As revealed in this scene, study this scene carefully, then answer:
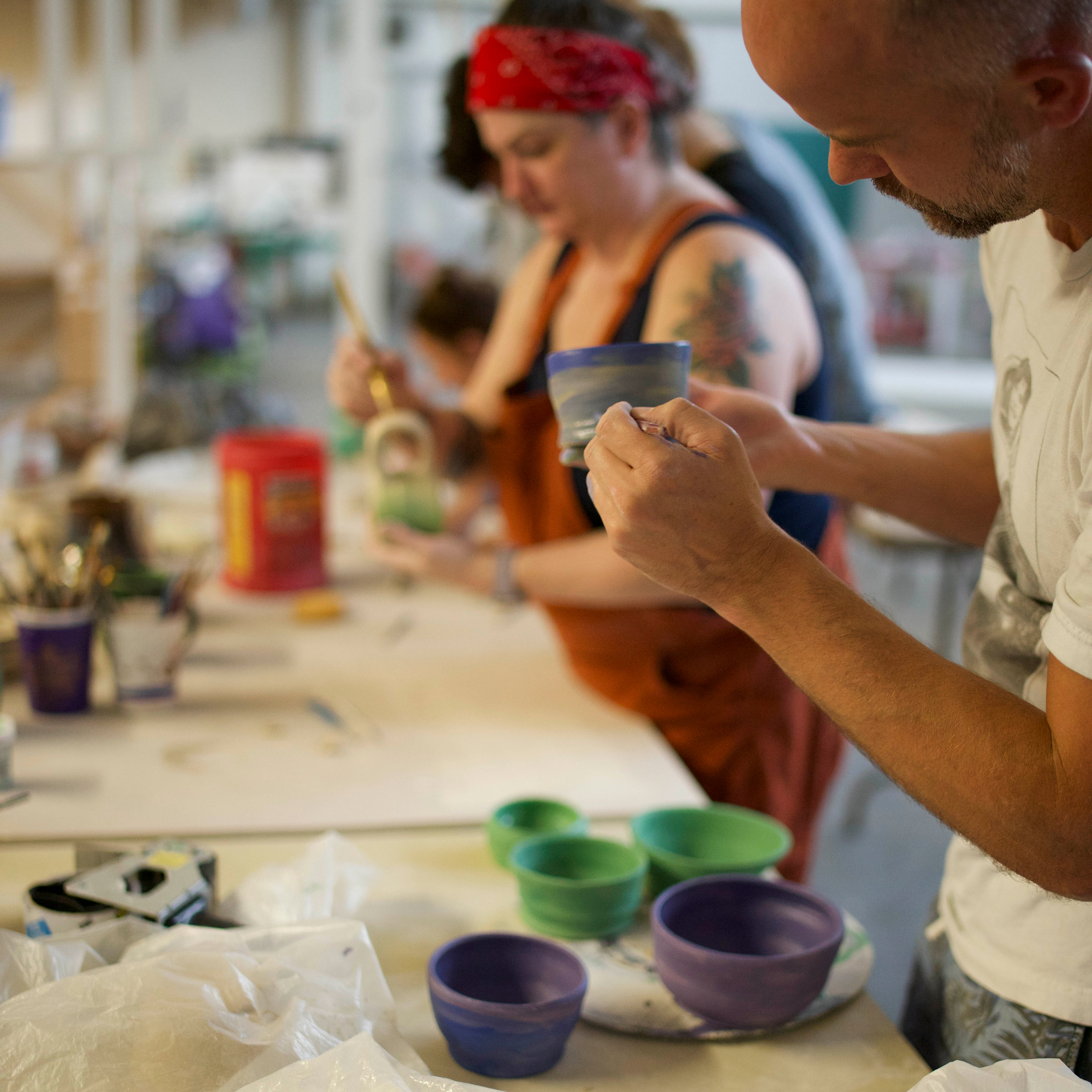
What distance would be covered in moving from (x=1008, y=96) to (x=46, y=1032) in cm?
88

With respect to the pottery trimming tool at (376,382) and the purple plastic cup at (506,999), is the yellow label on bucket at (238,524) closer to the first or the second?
the pottery trimming tool at (376,382)

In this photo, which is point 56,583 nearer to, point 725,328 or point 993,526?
point 725,328

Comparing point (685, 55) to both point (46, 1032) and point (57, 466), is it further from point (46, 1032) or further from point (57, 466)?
point (57, 466)

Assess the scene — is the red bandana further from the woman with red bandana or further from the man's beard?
the man's beard

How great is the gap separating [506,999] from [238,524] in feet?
4.40

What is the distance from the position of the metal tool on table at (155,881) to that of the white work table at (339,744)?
0.19 m

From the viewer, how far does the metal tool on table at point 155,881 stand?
0.94 metres

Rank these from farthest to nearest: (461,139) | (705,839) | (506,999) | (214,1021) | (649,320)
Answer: (461,139) < (649,320) < (705,839) < (506,999) < (214,1021)

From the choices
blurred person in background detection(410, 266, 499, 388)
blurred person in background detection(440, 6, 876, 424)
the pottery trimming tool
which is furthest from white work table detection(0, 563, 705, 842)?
blurred person in background detection(410, 266, 499, 388)

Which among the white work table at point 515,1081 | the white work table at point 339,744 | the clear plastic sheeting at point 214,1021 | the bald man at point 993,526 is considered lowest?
the white work table at point 515,1081

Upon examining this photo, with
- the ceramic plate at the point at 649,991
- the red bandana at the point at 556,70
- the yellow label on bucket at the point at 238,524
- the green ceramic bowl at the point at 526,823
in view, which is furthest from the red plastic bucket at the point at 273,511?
the ceramic plate at the point at 649,991

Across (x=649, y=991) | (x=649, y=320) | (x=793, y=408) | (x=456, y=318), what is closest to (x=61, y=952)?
(x=649, y=991)

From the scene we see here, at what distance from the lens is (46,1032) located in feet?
2.53

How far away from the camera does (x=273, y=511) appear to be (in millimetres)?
2041
